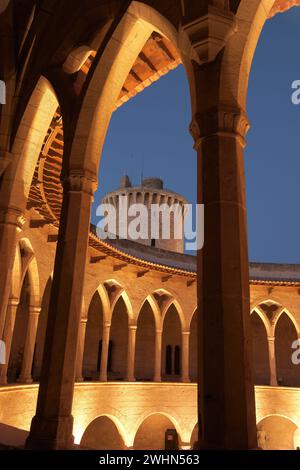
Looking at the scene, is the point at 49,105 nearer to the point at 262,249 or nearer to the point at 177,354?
the point at 177,354

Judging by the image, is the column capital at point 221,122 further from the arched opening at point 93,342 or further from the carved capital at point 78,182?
the arched opening at point 93,342

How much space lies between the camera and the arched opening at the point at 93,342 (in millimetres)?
20609

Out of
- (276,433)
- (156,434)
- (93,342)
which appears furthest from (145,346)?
(276,433)

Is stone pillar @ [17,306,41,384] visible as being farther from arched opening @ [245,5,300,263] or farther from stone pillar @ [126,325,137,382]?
arched opening @ [245,5,300,263]

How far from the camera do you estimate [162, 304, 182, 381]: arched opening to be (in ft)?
73.6

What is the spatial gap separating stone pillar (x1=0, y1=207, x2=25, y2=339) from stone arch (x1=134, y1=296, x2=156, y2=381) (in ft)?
50.1

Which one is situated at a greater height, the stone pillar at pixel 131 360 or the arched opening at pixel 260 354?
the arched opening at pixel 260 354

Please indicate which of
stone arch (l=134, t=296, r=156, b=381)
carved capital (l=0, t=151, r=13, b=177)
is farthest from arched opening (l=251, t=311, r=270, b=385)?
carved capital (l=0, t=151, r=13, b=177)

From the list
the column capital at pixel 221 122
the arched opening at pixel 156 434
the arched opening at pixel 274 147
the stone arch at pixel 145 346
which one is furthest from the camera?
the arched opening at pixel 274 147

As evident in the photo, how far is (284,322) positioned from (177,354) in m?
6.28

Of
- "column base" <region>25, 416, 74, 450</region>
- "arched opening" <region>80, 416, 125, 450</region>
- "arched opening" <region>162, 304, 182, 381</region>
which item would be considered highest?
"arched opening" <region>162, 304, 182, 381</region>

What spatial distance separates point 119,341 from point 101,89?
58.4ft

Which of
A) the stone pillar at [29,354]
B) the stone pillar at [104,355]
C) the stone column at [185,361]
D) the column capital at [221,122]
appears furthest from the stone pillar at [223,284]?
the stone column at [185,361]

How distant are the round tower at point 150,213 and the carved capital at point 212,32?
2866cm
